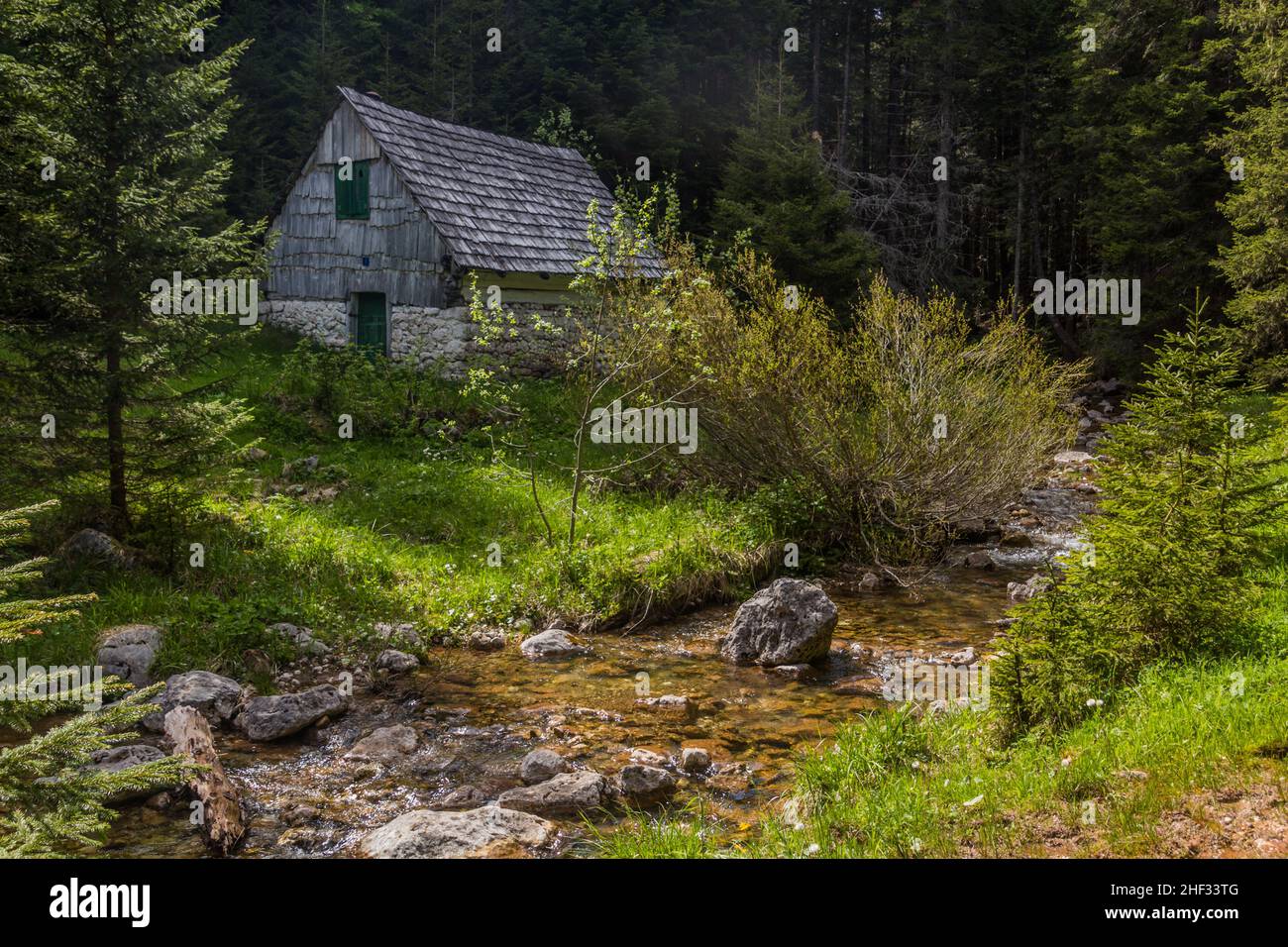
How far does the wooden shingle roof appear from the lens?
1792 centimetres

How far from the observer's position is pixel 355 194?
752 inches

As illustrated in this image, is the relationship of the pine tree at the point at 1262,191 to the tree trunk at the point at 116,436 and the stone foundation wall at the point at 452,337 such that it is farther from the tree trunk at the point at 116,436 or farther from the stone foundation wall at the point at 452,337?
the tree trunk at the point at 116,436

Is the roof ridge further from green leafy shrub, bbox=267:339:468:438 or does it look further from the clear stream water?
the clear stream water

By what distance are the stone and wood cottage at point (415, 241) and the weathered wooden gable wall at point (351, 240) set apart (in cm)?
2

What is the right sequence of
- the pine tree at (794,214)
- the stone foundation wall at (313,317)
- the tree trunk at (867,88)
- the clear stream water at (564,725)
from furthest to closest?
1. the tree trunk at (867,88)
2. the pine tree at (794,214)
3. the stone foundation wall at (313,317)
4. the clear stream water at (564,725)

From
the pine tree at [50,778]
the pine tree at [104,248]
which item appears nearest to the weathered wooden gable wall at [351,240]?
the pine tree at [104,248]

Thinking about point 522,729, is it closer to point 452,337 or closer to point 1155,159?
point 452,337

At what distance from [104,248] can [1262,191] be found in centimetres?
1786

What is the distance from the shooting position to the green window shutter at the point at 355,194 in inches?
743

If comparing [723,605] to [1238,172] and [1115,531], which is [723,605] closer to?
[1115,531]

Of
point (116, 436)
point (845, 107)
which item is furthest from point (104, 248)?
point (845, 107)

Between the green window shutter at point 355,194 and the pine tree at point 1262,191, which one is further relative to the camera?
the green window shutter at point 355,194

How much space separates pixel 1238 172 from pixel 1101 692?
16.5m

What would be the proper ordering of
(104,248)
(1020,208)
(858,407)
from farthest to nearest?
(1020,208)
(858,407)
(104,248)
